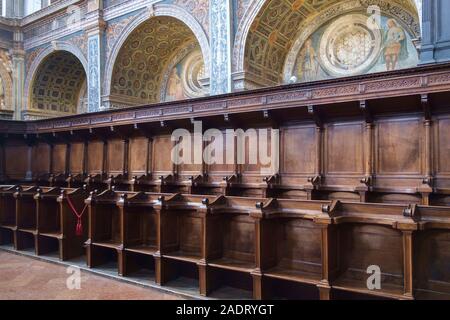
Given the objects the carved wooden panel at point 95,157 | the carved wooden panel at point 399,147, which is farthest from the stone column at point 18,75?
the carved wooden panel at point 399,147

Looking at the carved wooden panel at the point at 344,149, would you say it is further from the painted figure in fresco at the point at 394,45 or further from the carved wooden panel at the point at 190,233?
the painted figure in fresco at the point at 394,45

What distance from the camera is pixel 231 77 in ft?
24.8

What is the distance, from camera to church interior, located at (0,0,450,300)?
319cm

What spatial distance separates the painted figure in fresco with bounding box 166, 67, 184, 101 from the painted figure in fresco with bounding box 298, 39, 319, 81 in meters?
4.00

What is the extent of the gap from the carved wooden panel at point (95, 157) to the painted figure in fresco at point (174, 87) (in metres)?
4.08

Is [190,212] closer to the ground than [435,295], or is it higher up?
higher up

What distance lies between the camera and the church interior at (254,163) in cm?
319

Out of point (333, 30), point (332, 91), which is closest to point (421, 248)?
point (332, 91)

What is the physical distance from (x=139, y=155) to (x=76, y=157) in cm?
197

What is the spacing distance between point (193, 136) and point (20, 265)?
10.3 feet

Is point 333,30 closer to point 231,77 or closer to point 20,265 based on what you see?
point 231,77

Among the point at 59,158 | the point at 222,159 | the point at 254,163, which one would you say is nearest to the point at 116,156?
the point at 59,158

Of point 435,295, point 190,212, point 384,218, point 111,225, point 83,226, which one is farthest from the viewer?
point 83,226

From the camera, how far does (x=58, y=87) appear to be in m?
13.3
